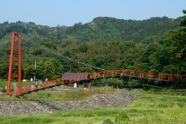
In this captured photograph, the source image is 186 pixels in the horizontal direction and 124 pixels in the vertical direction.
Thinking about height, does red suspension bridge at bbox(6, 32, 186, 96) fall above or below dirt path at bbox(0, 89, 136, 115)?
above

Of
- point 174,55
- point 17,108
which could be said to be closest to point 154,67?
point 174,55

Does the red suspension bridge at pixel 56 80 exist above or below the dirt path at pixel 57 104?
above

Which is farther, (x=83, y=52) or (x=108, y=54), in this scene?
(x=83, y=52)

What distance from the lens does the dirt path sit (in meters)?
42.3

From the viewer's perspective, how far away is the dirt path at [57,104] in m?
42.3

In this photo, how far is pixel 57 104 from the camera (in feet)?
162

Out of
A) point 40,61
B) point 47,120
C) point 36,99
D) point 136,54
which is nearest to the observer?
point 47,120

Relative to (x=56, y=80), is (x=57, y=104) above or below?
below

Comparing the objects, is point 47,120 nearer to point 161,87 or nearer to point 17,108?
point 17,108

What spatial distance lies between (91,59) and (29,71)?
29.4 m

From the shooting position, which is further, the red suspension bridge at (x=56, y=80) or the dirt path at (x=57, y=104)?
the red suspension bridge at (x=56, y=80)

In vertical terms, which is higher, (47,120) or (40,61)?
(40,61)

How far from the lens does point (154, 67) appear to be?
96.7 m

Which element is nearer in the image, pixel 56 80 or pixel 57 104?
pixel 57 104
